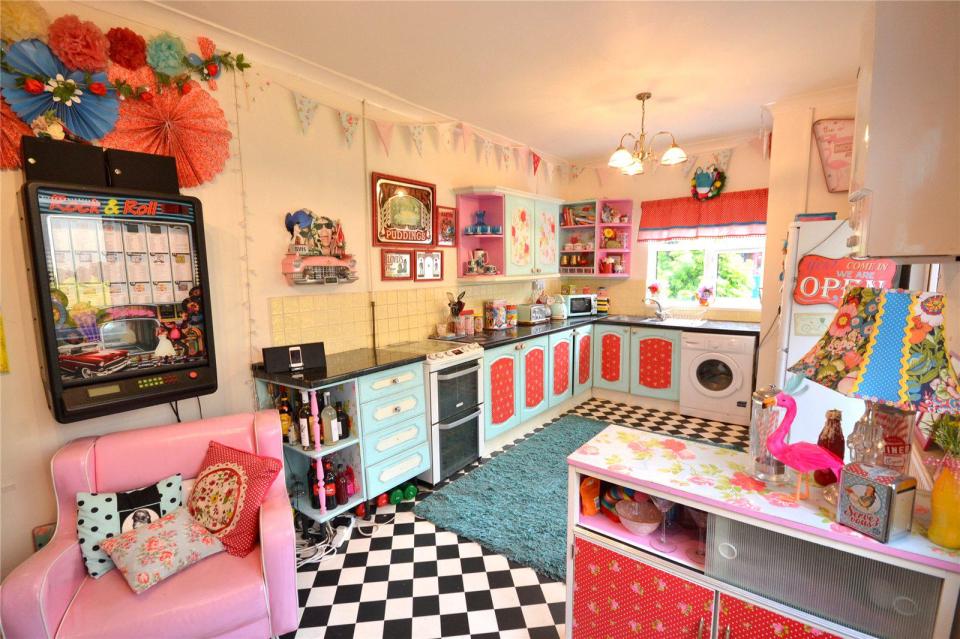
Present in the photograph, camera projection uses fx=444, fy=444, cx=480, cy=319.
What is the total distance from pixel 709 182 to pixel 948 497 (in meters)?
3.82

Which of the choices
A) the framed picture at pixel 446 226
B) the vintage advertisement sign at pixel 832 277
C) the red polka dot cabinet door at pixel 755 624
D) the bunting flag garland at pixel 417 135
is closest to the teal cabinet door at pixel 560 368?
the framed picture at pixel 446 226

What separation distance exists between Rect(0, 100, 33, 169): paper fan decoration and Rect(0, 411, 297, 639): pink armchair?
112cm

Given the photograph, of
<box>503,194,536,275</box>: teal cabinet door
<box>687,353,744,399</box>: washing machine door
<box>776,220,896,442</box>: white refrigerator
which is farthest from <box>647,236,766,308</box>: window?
<box>503,194,536,275</box>: teal cabinet door

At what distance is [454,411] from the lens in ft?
9.93

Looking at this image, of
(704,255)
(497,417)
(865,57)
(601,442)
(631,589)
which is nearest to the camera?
(865,57)

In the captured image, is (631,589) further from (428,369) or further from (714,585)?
(428,369)

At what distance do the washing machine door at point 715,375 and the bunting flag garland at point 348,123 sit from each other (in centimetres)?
335

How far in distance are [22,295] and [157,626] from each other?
1376mm

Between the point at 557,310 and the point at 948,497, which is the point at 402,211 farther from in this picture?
the point at 948,497

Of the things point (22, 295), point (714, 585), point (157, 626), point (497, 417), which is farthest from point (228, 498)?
point (497, 417)

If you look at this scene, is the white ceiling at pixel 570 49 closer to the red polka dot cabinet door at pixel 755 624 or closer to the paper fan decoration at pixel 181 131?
the paper fan decoration at pixel 181 131

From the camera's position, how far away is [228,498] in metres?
1.77

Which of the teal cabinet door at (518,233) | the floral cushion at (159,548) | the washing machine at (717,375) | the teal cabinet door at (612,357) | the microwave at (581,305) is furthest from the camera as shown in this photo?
the microwave at (581,305)

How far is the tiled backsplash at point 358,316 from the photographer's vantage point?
8.66ft
